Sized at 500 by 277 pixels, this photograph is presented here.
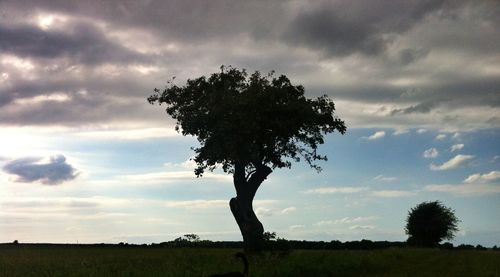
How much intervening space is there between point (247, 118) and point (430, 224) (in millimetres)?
31824

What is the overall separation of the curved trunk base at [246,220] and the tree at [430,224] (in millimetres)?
26504

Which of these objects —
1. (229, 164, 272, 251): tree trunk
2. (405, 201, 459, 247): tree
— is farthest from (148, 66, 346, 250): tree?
(405, 201, 459, 247): tree

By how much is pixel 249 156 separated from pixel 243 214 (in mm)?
5772

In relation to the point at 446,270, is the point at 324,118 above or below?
above

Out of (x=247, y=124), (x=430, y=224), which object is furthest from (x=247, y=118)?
(x=430, y=224)

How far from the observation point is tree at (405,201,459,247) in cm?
6962

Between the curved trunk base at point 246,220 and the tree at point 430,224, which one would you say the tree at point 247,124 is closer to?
the curved trunk base at point 246,220

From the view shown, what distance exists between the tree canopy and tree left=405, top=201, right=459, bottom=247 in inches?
884

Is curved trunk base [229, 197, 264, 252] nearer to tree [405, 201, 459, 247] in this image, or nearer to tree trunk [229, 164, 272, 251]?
tree trunk [229, 164, 272, 251]

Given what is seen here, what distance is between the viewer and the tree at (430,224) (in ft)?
228

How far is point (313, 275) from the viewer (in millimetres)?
25047

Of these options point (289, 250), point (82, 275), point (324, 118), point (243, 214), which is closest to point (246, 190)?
point (243, 214)

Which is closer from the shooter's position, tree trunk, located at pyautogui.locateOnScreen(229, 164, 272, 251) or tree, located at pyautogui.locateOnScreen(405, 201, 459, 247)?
tree trunk, located at pyautogui.locateOnScreen(229, 164, 272, 251)

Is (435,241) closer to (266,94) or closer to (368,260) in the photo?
(266,94)
